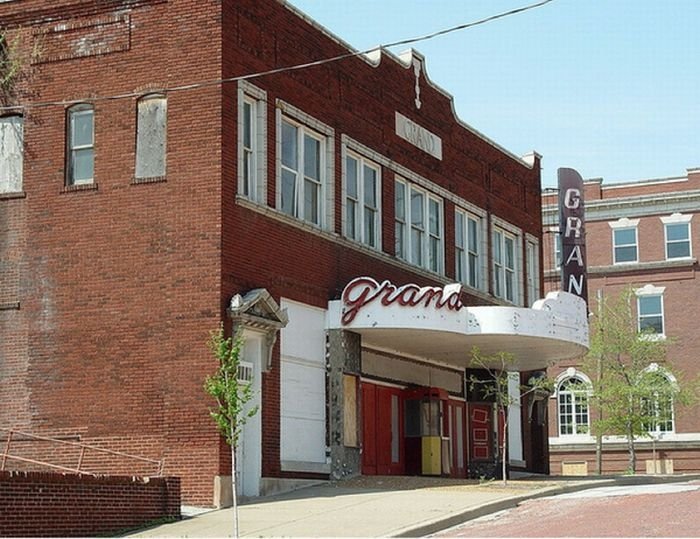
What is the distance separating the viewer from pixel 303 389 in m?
28.3

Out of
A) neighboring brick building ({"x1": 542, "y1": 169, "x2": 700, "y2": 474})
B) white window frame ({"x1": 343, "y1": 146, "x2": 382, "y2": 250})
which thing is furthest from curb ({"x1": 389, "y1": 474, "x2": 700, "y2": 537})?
neighboring brick building ({"x1": 542, "y1": 169, "x2": 700, "y2": 474})

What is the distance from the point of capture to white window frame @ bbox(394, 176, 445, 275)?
3431 cm

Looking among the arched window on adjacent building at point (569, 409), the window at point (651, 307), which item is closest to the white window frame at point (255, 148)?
the arched window on adjacent building at point (569, 409)

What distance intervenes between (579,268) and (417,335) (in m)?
13.8

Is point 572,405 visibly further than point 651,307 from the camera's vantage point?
Yes

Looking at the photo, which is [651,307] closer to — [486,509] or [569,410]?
[569,410]

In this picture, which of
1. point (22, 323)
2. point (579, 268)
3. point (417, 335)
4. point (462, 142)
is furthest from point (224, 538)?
point (579, 268)

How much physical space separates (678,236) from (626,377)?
1389 centimetres

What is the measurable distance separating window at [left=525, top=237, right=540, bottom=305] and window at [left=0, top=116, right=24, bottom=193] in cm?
1992

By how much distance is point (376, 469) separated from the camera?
32500 millimetres

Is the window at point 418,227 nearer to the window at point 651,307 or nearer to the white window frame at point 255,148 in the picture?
the white window frame at point 255,148

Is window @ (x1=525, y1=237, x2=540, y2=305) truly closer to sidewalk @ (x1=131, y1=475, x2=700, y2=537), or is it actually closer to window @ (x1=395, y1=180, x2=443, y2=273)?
window @ (x1=395, y1=180, x2=443, y2=273)

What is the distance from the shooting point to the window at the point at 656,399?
53000mm

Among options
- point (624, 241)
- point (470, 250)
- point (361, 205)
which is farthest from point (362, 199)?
point (624, 241)
